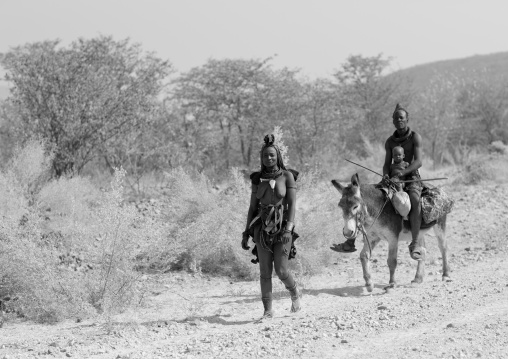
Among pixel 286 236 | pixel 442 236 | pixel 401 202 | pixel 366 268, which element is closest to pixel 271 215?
pixel 286 236

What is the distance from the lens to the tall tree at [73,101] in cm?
1706

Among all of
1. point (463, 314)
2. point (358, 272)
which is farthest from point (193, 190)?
point (463, 314)

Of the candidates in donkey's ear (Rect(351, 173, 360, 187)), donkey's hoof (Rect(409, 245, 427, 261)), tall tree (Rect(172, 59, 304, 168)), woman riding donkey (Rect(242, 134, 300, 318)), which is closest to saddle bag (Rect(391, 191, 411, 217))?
donkey's hoof (Rect(409, 245, 427, 261))

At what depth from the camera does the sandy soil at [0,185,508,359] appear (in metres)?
6.80

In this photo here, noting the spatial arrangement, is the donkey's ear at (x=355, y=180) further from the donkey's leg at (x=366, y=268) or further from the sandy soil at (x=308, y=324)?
the sandy soil at (x=308, y=324)

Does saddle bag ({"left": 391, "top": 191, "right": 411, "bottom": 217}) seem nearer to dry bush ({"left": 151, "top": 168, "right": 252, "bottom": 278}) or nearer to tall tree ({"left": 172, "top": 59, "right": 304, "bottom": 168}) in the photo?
dry bush ({"left": 151, "top": 168, "right": 252, "bottom": 278})

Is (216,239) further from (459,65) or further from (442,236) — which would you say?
(459,65)

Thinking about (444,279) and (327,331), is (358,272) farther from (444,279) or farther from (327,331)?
(327,331)

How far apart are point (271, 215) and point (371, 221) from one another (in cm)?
207

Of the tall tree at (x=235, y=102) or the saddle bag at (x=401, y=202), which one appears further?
the tall tree at (x=235, y=102)

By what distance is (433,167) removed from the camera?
28.6m

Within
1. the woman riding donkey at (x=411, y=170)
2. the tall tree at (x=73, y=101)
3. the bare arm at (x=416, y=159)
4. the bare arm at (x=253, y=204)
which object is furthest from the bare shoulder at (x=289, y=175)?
the tall tree at (x=73, y=101)

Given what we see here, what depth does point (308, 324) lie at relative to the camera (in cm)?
764

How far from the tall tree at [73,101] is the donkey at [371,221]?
900 cm
